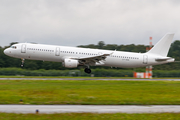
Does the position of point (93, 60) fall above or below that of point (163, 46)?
below

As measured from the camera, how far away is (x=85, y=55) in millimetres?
33188

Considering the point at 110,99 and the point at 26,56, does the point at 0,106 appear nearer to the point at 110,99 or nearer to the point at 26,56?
the point at 110,99

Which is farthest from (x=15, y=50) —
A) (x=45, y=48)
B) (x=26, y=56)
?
(x=45, y=48)

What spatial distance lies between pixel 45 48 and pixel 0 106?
19.8 metres

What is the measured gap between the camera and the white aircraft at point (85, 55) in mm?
31516

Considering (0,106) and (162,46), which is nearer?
(0,106)

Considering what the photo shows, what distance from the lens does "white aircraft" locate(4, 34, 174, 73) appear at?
31516mm

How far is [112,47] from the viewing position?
3009 inches
